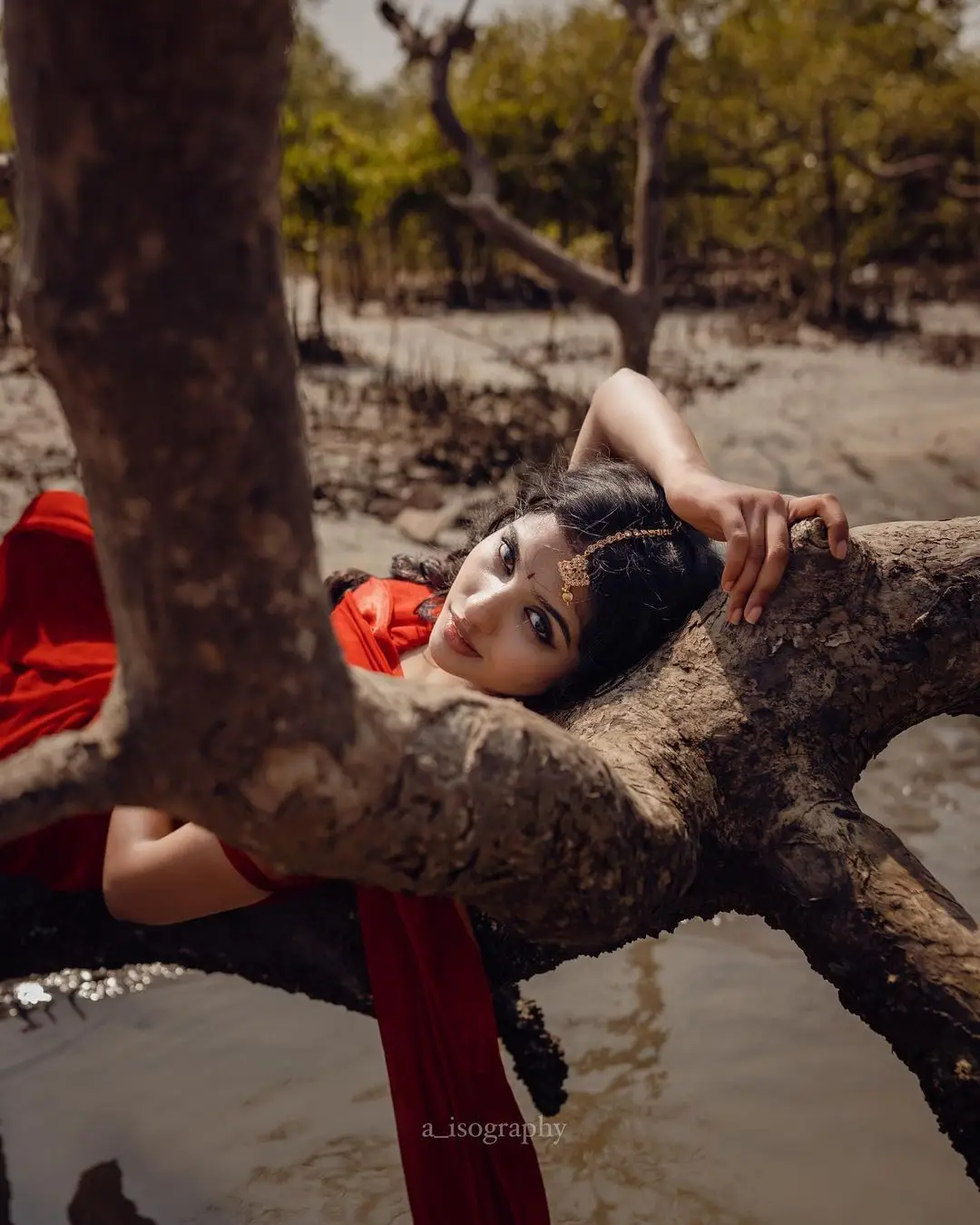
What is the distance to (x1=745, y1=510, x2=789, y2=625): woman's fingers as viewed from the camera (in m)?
1.56

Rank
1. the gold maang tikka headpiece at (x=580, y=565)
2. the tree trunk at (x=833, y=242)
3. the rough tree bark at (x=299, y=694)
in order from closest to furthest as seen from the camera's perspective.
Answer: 1. the rough tree bark at (x=299, y=694)
2. the gold maang tikka headpiece at (x=580, y=565)
3. the tree trunk at (x=833, y=242)

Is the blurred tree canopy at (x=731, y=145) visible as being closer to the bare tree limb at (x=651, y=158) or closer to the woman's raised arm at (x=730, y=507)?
the bare tree limb at (x=651, y=158)

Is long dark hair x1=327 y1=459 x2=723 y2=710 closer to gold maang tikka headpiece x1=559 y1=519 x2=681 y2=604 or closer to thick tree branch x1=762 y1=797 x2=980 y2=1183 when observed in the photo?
gold maang tikka headpiece x1=559 y1=519 x2=681 y2=604

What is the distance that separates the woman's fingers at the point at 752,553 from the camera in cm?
158

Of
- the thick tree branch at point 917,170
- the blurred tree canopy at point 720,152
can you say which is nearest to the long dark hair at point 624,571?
the thick tree branch at point 917,170

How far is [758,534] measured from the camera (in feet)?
5.17

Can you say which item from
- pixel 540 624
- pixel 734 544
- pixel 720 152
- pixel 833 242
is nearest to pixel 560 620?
pixel 540 624

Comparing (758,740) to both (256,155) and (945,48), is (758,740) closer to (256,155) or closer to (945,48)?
(256,155)

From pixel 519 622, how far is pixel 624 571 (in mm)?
183

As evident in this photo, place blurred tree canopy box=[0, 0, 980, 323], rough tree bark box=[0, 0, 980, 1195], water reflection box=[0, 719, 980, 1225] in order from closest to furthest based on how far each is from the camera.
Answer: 1. rough tree bark box=[0, 0, 980, 1195]
2. water reflection box=[0, 719, 980, 1225]
3. blurred tree canopy box=[0, 0, 980, 323]

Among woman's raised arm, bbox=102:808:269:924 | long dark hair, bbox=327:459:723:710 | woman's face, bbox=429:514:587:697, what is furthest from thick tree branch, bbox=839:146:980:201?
woman's raised arm, bbox=102:808:269:924

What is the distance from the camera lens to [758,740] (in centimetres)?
155

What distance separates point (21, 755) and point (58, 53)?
2.01 feet

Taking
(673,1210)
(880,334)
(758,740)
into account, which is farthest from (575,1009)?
(880,334)
